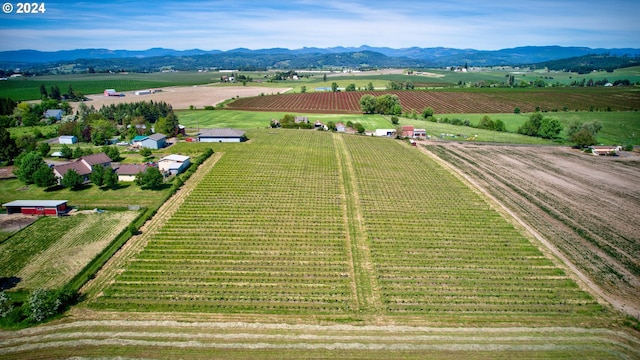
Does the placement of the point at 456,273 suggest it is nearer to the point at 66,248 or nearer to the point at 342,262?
the point at 342,262

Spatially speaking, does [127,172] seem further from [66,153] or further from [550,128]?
[550,128]

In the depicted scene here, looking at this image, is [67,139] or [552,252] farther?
[67,139]

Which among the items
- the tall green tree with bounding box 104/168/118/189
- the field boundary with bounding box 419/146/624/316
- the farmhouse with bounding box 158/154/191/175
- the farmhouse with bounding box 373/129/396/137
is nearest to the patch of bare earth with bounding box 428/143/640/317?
the field boundary with bounding box 419/146/624/316

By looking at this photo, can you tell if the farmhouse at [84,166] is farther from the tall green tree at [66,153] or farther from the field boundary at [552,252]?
the field boundary at [552,252]

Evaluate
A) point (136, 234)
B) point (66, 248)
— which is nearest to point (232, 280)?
point (136, 234)

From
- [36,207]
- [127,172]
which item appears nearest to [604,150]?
[127,172]

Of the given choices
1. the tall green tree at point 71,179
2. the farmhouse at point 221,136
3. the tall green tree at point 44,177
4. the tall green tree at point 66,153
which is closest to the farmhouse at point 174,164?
the tall green tree at point 71,179

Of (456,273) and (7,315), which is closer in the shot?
(7,315)
